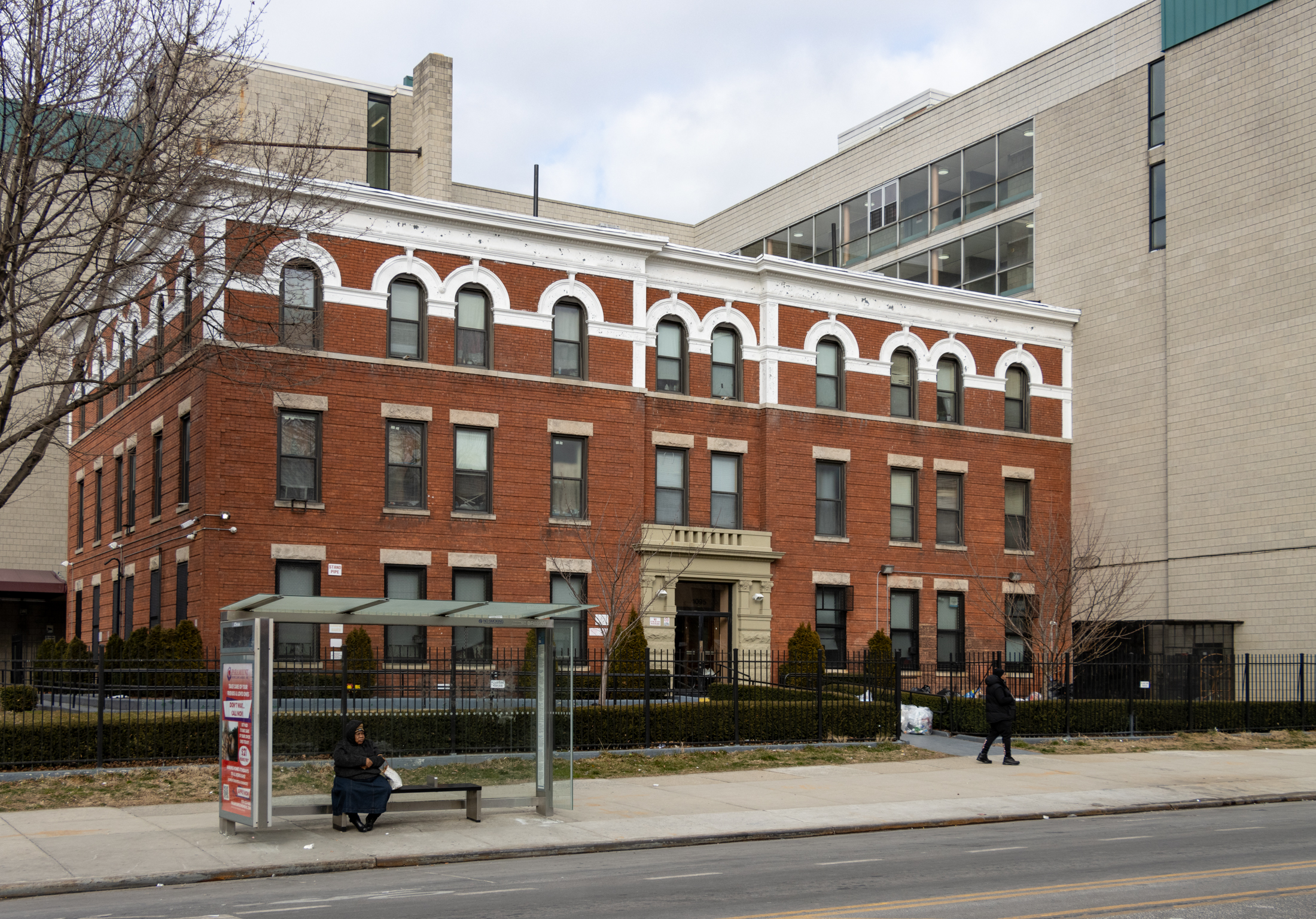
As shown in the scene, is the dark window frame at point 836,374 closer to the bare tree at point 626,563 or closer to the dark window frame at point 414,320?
the bare tree at point 626,563

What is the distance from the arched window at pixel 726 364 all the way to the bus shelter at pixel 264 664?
19752 mm

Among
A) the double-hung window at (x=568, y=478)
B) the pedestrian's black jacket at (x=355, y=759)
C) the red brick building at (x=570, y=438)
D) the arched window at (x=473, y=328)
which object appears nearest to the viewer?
the pedestrian's black jacket at (x=355, y=759)

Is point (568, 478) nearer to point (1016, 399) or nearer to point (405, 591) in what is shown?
point (405, 591)

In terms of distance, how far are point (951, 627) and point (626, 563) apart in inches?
427

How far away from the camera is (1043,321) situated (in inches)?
1607

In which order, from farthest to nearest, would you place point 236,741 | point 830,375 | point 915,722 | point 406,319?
point 830,375 < point 406,319 < point 915,722 < point 236,741

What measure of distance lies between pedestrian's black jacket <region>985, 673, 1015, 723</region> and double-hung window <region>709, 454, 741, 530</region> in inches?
524

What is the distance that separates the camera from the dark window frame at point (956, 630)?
38375 mm

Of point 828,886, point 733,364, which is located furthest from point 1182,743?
point 828,886

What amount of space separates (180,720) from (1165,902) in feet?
47.9

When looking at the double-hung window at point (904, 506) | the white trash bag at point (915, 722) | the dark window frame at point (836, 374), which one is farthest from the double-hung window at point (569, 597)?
the double-hung window at point (904, 506)

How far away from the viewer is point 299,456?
30594 mm

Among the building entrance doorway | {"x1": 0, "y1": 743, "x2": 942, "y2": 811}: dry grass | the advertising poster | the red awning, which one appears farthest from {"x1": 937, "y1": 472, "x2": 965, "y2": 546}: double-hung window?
the red awning

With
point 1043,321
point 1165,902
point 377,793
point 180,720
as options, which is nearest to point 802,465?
point 1043,321
